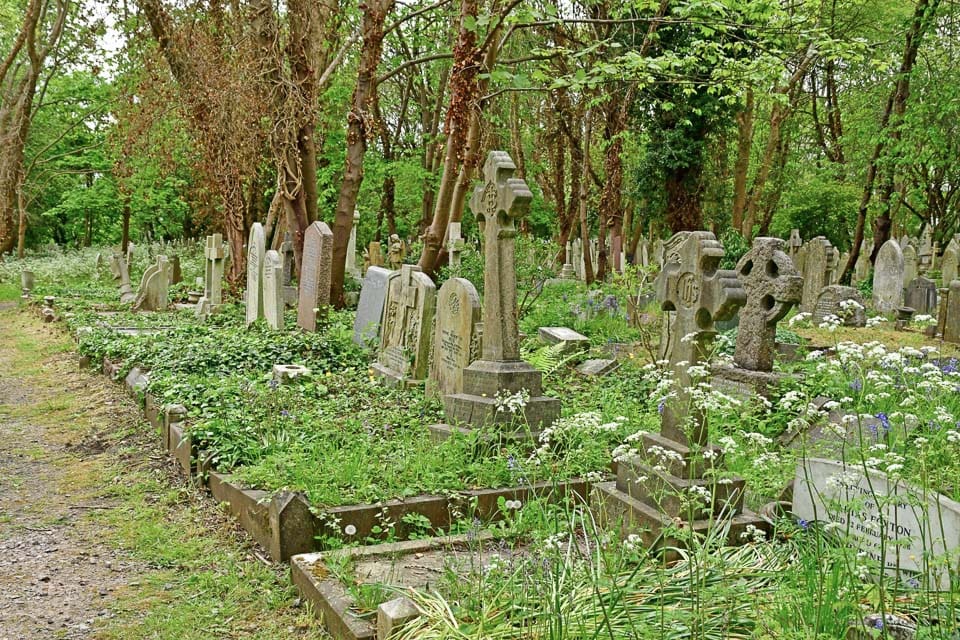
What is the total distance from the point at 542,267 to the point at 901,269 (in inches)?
317

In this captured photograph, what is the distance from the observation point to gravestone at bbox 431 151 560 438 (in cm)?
573

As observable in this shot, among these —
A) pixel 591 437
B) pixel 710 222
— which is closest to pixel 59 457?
pixel 591 437

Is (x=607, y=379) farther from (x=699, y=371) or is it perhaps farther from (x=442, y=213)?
(x=699, y=371)

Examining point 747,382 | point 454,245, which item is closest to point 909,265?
point 454,245

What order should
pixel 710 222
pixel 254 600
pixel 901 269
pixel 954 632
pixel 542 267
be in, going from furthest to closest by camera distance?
pixel 710 222, pixel 901 269, pixel 542 267, pixel 254 600, pixel 954 632

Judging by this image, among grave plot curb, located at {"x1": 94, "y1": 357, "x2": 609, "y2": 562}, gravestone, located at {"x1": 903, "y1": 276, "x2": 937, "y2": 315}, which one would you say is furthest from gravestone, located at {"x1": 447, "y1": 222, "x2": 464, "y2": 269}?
gravestone, located at {"x1": 903, "y1": 276, "x2": 937, "y2": 315}

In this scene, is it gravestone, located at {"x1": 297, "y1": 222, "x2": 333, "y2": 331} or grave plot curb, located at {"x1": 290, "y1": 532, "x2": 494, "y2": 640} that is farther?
gravestone, located at {"x1": 297, "y1": 222, "x2": 333, "y2": 331}

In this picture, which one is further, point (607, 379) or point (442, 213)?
point (442, 213)

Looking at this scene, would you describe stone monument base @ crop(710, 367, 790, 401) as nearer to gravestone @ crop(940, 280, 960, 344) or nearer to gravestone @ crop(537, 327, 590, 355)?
gravestone @ crop(537, 327, 590, 355)

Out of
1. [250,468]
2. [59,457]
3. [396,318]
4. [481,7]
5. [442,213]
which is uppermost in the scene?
[481,7]

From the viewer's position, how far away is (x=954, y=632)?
2.37 m

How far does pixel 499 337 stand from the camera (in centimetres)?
591

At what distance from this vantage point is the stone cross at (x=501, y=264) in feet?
19.4

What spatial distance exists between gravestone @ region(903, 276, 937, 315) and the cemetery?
0.10 metres
